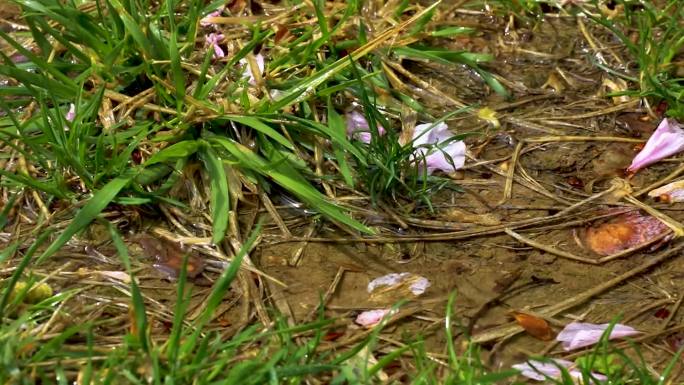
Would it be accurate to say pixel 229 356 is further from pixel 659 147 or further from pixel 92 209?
pixel 659 147

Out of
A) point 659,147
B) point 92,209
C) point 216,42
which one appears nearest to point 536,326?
point 659,147

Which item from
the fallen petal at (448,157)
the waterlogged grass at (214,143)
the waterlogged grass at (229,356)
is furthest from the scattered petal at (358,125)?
the waterlogged grass at (229,356)

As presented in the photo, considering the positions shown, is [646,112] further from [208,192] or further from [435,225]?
[208,192]

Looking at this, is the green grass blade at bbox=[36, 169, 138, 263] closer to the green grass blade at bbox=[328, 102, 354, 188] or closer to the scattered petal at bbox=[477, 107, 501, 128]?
the green grass blade at bbox=[328, 102, 354, 188]

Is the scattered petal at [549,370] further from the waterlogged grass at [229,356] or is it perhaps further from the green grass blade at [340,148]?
the green grass blade at [340,148]

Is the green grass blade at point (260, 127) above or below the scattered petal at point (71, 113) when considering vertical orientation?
below

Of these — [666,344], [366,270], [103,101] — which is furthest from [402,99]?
[666,344]

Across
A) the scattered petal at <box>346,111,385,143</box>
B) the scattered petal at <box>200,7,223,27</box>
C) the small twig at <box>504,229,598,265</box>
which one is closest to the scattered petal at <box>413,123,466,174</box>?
the scattered petal at <box>346,111,385,143</box>
